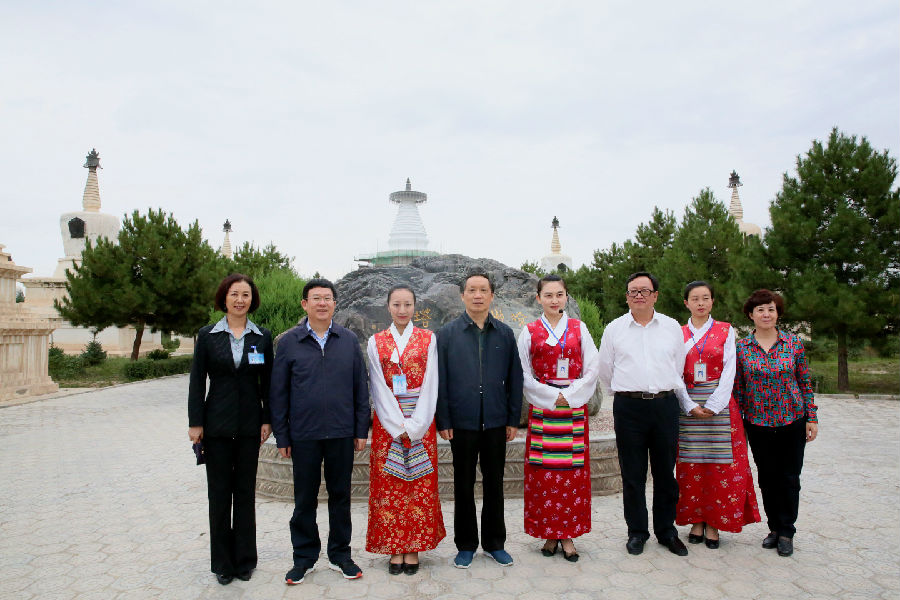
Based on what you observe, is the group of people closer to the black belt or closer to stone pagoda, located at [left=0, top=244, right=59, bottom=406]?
the black belt

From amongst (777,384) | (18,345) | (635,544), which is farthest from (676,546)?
(18,345)

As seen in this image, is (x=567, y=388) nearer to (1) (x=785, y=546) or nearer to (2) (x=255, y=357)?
(1) (x=785, y=546)

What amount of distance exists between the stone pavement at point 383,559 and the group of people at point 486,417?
0.47 ft

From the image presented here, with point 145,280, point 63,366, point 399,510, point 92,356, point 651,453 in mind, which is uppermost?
point 145,280

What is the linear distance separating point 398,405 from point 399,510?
2.03 feet

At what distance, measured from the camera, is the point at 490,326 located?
366cm

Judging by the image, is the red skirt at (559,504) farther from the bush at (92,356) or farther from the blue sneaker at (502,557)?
the bush at (92,356)

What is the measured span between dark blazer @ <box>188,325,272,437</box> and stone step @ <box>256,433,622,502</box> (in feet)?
5.36

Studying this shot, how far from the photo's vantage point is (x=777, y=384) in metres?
3.74

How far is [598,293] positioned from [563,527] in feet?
56.8

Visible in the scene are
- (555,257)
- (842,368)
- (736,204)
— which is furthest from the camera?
(555,257)

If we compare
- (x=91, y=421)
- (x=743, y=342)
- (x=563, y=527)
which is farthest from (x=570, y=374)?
(x=91, y=421)

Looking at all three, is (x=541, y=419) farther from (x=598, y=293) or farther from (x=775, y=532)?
(x=598, y=293)

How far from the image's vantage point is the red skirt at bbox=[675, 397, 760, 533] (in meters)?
3.80
